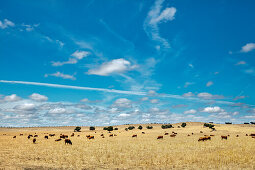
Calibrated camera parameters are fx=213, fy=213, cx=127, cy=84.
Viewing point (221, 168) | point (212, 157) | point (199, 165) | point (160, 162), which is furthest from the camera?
point (212, 157)

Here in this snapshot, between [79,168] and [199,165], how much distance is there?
961 centimetres

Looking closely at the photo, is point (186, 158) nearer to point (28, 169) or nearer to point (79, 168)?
point (79, 168)

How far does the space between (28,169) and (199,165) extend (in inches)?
526

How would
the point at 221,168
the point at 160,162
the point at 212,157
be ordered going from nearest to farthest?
1. the point at 221,168
2. the point at 160,162
3. the point at 212,157

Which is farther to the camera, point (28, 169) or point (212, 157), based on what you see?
point (212, 157)

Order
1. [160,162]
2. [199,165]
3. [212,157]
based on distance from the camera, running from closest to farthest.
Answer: [199,165] < [160,162] < [212,157]

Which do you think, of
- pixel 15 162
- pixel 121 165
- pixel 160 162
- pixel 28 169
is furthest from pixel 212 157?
pixel 15 162

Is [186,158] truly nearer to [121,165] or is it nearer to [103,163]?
[121,165]

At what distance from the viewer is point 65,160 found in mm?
20016

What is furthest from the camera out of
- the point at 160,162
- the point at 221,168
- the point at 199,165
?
the point at 160,162

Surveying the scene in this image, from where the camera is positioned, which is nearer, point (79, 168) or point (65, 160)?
point (79, 168)

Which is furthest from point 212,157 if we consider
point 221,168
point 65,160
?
point 65,160

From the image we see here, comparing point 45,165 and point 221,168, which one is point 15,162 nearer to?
point 45,165

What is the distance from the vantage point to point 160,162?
60.1ft
